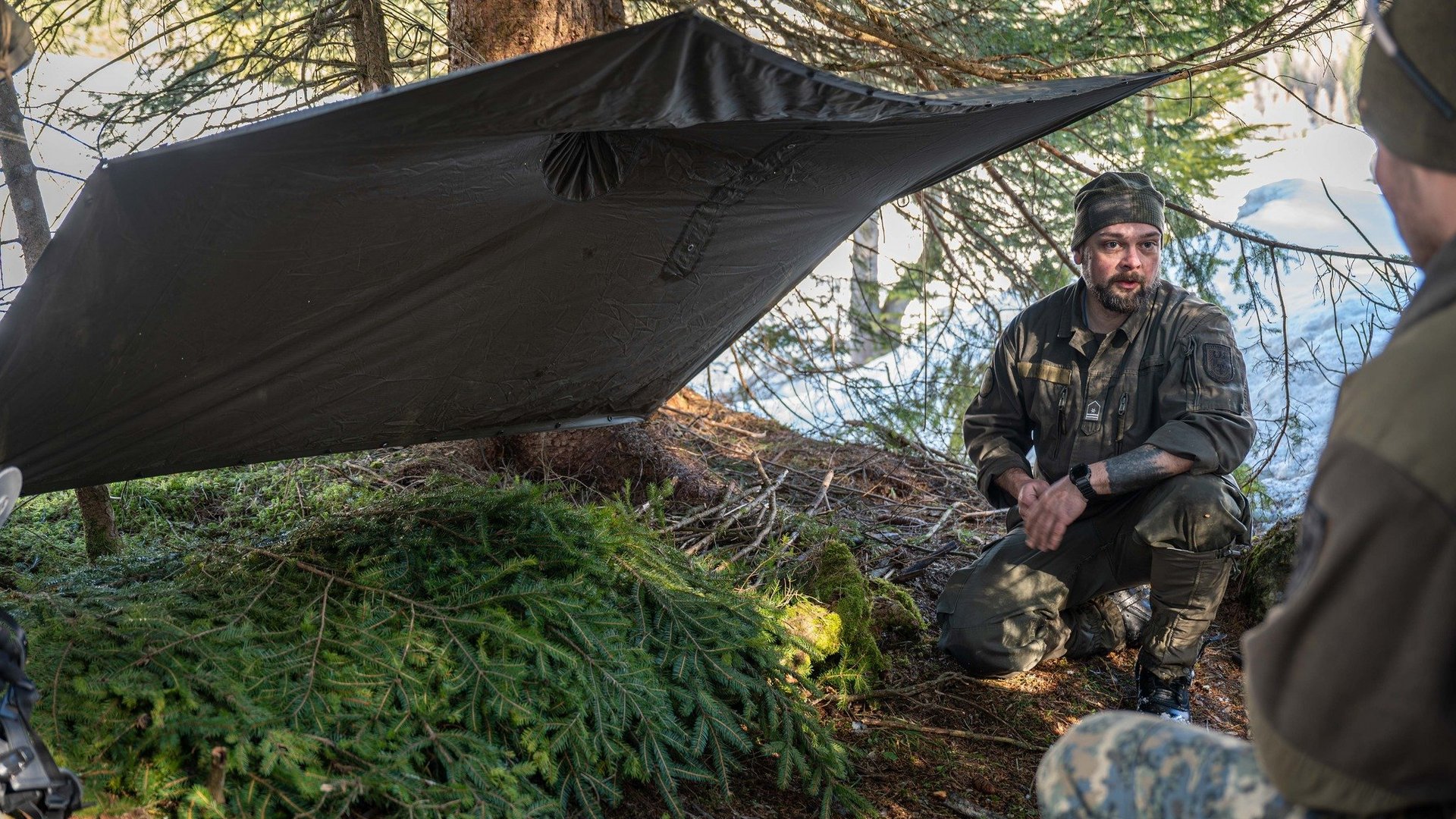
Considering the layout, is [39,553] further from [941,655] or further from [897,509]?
[897,509]

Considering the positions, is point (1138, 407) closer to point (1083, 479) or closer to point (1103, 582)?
point (1083, 479)

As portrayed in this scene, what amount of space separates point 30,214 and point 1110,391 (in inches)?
147

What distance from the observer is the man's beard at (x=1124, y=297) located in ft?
11.2

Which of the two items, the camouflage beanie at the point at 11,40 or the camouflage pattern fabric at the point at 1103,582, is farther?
the camouflage pattern fabric at the point at 1103,582

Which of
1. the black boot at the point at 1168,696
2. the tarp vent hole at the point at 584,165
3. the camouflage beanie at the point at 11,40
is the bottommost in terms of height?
the black boot at the point at 1168,696

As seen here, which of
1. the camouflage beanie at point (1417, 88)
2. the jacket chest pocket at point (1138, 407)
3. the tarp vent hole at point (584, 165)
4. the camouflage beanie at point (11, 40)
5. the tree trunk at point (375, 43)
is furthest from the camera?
the tree trunk at point (375, 43)

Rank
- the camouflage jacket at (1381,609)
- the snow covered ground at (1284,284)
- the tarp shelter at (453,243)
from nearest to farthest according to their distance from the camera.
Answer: the camouflage jacket at (1381,609) < the tarp shelter at (453,243) < the snow covered ground at (1284,284)

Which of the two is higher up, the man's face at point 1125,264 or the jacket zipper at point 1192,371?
the man's face at point 1125,264

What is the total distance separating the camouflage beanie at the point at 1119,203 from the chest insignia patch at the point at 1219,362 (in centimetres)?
49

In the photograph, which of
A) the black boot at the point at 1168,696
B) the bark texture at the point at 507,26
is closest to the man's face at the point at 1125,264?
the black boot at the point at 1168,696

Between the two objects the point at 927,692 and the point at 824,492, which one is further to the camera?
the point at 824,492

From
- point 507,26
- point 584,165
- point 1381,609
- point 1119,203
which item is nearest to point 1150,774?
point 1381,609

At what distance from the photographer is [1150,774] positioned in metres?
1.33

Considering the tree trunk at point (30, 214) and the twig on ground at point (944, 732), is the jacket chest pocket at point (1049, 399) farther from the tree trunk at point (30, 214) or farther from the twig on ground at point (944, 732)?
the tree trunk at point (30, 214)
